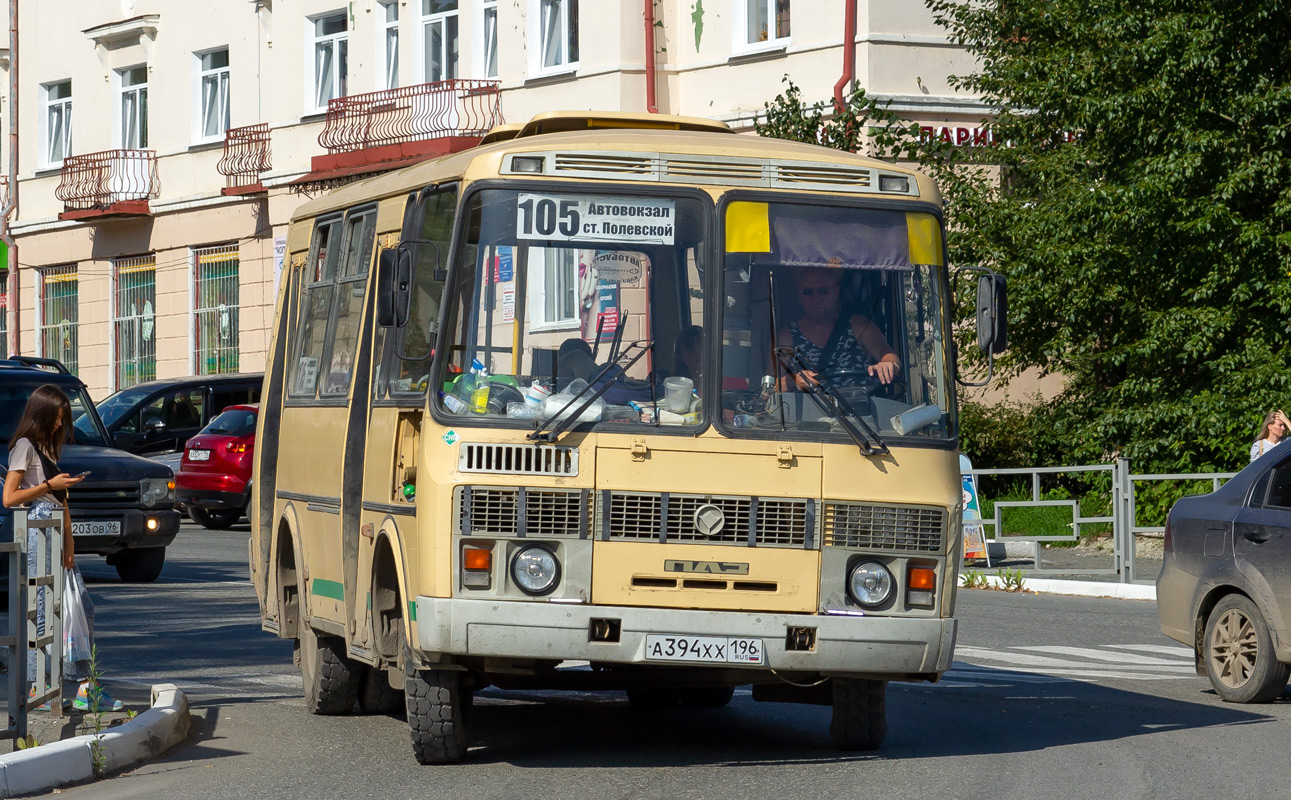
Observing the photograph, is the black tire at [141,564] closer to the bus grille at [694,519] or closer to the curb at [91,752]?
the curb at [91,752]

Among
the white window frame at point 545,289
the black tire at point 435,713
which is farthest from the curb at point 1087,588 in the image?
the white window frame at point 545,289

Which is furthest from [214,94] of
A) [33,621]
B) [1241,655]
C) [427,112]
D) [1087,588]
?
[33,621]

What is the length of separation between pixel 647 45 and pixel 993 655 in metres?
18.2

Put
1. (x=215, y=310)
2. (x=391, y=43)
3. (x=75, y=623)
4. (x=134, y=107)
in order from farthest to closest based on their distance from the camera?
(x=134, y=107), (x=215, y=310), (x=391, y=43), (x=75, y=623)

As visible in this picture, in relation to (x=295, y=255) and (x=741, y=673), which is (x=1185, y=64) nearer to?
(x=295, y=255)

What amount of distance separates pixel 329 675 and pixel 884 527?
11.6ft

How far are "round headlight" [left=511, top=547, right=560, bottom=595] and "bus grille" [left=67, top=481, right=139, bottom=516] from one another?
36.7ft

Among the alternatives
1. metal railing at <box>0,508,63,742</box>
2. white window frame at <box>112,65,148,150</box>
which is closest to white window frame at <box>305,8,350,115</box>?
white window frame at <box>112,65,148,150</box>

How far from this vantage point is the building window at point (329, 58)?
35938mm

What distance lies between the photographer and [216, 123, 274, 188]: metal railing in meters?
36.7

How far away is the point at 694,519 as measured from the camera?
28.0 feet

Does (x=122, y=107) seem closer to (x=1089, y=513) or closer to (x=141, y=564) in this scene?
(x=141, y=564)

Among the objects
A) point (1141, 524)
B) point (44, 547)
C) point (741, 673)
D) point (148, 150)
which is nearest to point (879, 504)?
point (741, 673)

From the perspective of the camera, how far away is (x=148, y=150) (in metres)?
39.5
